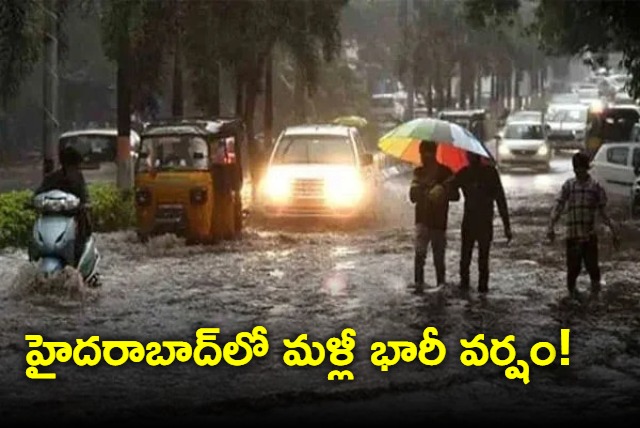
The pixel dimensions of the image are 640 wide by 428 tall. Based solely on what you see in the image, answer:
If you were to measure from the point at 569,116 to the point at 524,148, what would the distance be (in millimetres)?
13994

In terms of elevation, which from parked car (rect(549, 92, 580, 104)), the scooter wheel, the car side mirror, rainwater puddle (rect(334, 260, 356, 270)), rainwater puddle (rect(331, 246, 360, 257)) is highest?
parked car (rect(549, 92, 580, 104))

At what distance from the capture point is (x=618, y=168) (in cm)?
2980

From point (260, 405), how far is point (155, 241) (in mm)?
→ 11674

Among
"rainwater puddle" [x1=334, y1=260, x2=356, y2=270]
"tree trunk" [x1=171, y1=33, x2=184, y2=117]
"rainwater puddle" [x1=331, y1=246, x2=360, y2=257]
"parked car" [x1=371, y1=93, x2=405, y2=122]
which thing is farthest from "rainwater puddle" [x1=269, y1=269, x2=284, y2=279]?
"parked car" [x1=371, y1=93, x2=405, y2=122]

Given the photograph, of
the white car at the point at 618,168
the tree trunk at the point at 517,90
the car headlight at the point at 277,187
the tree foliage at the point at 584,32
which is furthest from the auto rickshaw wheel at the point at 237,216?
the tree trunk at the point at 517,90

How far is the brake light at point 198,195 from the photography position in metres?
21.2

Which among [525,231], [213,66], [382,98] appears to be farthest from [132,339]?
[382,98]

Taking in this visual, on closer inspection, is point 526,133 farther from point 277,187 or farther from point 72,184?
point 72,184

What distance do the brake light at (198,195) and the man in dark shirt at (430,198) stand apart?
6.27 meters

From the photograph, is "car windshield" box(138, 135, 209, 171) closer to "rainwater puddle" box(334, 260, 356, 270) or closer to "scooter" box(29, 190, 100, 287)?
"rainwater puddle" box(334, 260, 356, 270)

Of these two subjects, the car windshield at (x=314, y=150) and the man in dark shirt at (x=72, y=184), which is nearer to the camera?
the man in dark shirt at (x=72, y=184)

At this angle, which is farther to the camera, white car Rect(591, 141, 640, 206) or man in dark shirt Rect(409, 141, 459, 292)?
white car Rect(591, 141, 640, 206)

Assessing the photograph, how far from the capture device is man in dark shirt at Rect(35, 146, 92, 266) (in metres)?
15.2

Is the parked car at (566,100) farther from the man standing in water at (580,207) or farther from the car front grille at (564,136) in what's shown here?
the man standing in water at (580,207)
